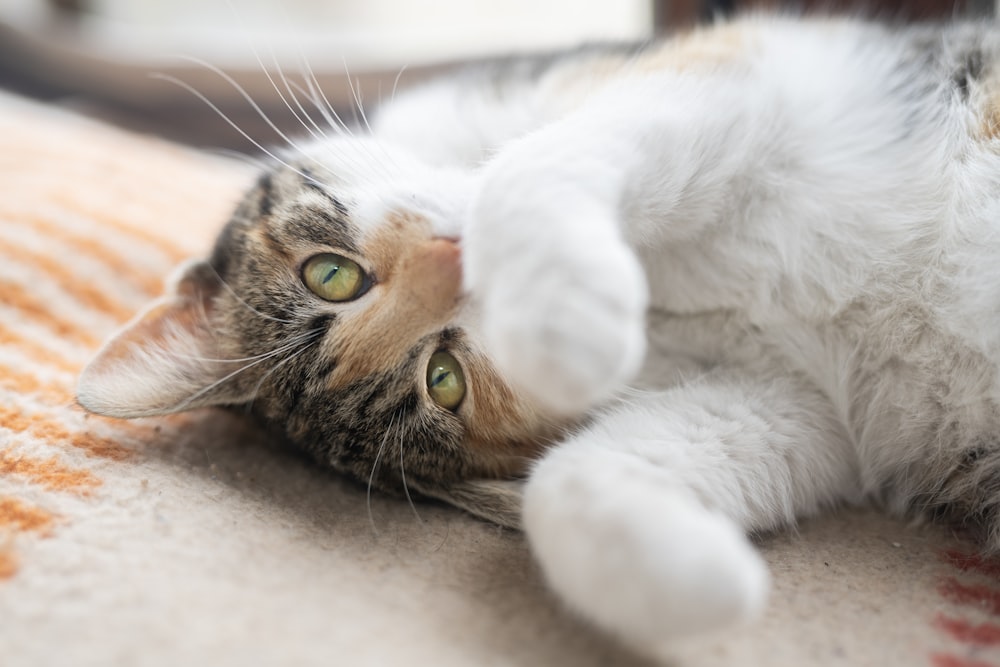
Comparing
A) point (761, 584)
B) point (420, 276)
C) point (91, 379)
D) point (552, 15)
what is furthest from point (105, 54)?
point (761, 584)

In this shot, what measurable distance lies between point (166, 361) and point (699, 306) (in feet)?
2.86

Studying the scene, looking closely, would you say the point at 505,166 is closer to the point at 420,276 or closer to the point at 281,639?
the point at 420,276

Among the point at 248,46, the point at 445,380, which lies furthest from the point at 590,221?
the point at 248,46

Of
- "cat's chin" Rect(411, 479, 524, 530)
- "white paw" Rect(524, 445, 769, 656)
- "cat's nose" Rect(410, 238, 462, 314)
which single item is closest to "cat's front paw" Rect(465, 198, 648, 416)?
"white paw" Rect(524, 445, 769, 656)

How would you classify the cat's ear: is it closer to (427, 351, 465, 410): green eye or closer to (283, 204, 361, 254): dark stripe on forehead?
(283, 204, 361, 254): dark stripe on forehead

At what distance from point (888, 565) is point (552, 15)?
8.65 ft

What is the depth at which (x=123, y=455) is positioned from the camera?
44.6 inches

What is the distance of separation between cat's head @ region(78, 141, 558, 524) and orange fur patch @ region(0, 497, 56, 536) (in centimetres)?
22

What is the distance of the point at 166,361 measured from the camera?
49.3 inches

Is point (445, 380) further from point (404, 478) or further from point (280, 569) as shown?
point (280, 569)

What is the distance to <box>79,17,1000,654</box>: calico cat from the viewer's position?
1081 mm

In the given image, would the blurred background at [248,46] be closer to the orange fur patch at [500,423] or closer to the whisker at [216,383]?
the whisker at [216,383]

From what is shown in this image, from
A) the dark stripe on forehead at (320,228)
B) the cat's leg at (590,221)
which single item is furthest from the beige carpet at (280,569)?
the dark stripe on forehead at (320,228)

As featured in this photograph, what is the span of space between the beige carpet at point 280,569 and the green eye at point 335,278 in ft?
0.99
